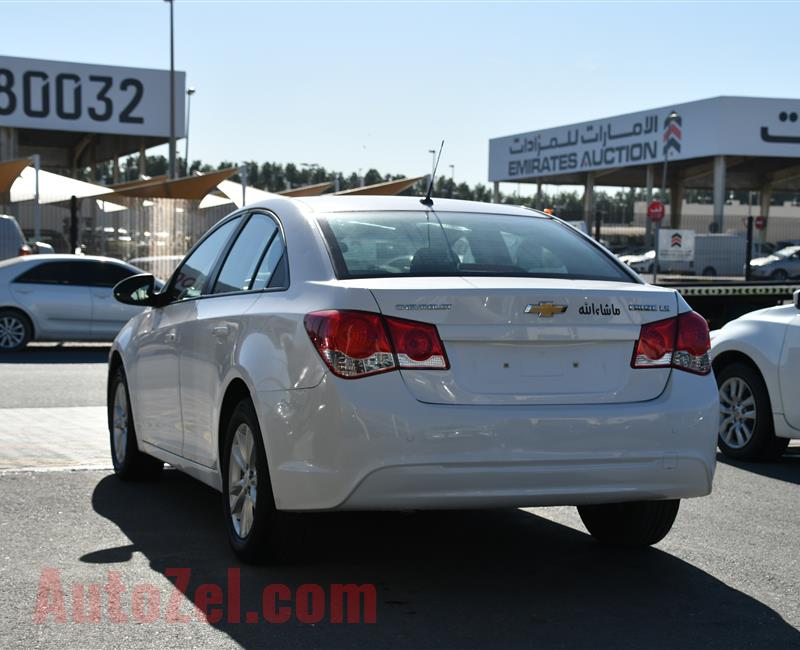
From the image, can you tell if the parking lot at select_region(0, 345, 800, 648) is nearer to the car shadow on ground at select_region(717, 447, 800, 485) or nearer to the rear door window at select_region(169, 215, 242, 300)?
the car shadow on ground at select_region(717, 447, 800, 485)

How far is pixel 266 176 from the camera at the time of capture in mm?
192375

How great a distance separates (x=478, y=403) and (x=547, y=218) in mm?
1702

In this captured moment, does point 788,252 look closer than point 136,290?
No

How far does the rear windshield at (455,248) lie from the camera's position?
5402 mm

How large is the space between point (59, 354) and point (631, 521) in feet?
45.9

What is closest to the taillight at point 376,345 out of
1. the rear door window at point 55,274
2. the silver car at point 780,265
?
the rear door window at point 55,274

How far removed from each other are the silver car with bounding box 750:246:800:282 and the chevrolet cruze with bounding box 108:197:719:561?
149 feet

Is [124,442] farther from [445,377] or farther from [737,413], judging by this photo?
[737,413]

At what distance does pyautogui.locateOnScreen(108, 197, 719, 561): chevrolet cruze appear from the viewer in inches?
191

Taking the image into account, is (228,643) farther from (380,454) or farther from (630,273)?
(630,273)

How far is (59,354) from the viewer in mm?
18625

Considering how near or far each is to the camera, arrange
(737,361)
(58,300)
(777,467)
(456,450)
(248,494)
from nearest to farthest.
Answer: (456,450) → (248,494) → (777,467) → (737,361) → (58,300)

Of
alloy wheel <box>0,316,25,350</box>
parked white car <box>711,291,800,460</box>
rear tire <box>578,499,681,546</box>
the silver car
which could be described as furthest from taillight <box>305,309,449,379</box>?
the silver car

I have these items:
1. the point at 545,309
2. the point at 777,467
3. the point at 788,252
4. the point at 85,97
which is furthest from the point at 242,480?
the point at 788,252
